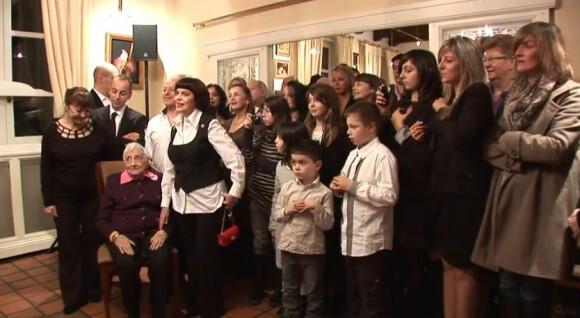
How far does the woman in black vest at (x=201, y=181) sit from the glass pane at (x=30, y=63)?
7.96 ft

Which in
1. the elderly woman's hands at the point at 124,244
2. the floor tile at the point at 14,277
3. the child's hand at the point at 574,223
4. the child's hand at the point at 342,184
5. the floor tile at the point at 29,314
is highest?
the child's hand at the point at 342,184

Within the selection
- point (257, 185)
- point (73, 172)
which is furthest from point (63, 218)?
point (257, 185)

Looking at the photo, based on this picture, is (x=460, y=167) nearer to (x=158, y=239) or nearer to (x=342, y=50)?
(x=158, y=239)

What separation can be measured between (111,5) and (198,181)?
10.5ft

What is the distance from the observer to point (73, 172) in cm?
292

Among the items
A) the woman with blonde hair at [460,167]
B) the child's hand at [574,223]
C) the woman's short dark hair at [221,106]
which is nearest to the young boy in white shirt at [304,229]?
the woman with blonde hair at [460,167]

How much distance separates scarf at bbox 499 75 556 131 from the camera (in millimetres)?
1649

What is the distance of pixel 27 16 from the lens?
4.24m

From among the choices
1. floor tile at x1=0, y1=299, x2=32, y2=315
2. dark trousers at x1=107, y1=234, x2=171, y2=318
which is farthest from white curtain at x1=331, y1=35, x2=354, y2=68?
floor tile at x1=0, y1=299, x2=32, y2=315

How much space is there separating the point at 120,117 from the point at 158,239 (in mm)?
1281

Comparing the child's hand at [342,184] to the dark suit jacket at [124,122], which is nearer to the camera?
the child's hand at [342,184]

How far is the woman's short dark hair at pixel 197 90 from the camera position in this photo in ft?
8.58

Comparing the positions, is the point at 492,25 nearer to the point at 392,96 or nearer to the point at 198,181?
the point at 392,96

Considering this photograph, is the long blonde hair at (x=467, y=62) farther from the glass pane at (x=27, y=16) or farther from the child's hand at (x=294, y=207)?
the glass pane at (x=27, y=16)
